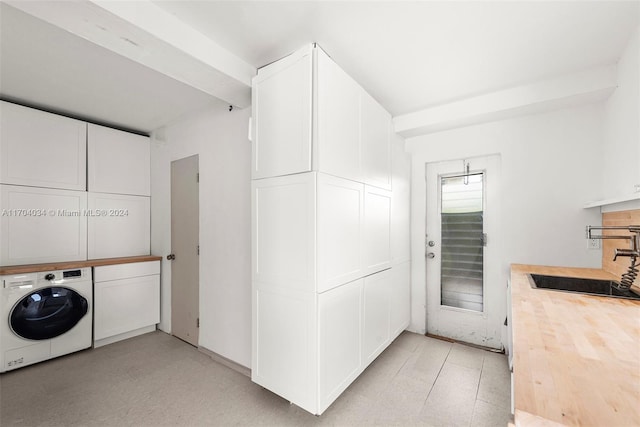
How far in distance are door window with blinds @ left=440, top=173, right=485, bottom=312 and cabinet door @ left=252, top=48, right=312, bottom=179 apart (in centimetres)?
215

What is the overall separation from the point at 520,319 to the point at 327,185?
123cm

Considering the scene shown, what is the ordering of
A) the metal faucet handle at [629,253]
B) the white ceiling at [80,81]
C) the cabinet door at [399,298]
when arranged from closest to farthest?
the metal faucet handle at [629,253] < the white ceiling at [80,81] < the cabinet door at [399,298]

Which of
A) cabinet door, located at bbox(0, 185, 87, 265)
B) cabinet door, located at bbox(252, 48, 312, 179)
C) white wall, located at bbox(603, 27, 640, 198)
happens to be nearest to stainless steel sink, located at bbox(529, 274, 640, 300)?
white wall, located at bbox(603, 27, 640, 198)

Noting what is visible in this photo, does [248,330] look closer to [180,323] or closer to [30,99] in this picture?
[180,323]

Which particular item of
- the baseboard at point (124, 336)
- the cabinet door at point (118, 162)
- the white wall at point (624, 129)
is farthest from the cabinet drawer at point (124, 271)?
the white wall at point (624, 129)

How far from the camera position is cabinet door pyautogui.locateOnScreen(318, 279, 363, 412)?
1690 millimetres

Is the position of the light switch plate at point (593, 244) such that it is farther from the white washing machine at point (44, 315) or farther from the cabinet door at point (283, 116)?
the white washing machine at point (44, 315)

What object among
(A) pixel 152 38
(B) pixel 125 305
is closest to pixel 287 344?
(A) pixel 152 38

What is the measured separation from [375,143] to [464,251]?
1676 millimetres

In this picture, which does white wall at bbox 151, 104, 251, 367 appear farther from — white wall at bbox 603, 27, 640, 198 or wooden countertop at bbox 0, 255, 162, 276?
white wall at bbox 603, 27, 640, 198

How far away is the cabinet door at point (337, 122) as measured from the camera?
172 cm

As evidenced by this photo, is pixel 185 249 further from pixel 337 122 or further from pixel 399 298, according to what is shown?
pixel 399 298

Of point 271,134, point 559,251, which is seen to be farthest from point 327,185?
point 559,251

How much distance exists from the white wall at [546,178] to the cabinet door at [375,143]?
3.16 ft
